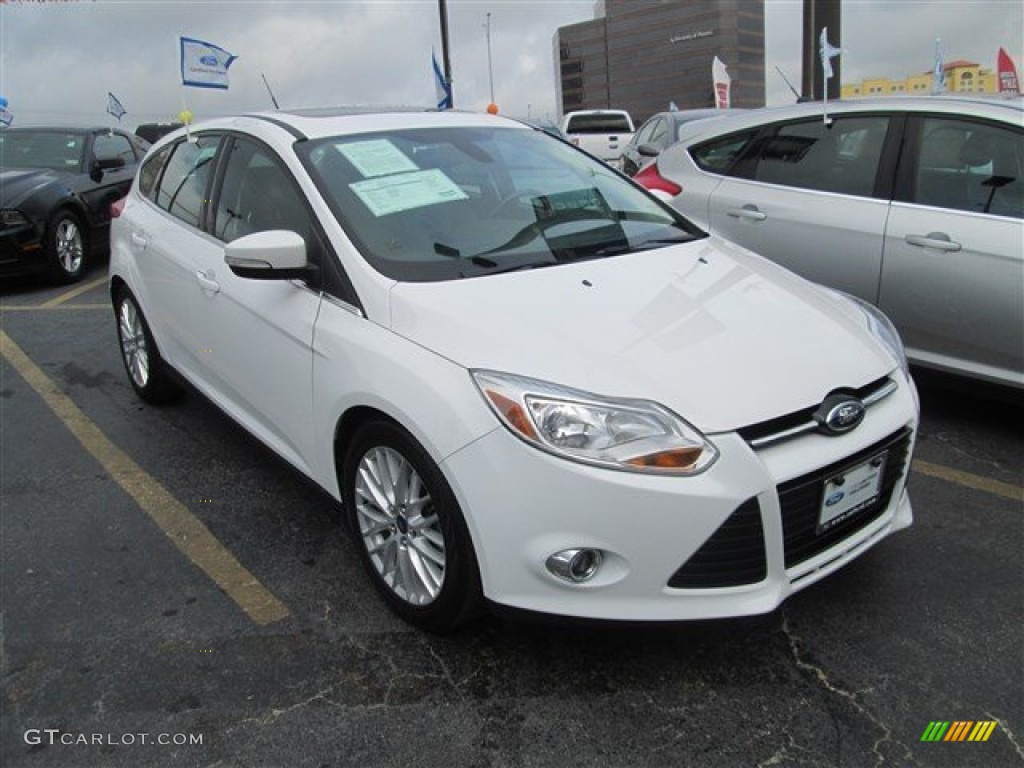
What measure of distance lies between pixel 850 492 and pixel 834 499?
0.27 ft

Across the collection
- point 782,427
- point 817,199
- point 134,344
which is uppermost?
point 817,199

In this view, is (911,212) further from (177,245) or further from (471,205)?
(177,245)

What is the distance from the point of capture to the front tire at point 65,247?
784 cm

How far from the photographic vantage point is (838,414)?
7.41 feet

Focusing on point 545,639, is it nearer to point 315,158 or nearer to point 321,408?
point 321,408

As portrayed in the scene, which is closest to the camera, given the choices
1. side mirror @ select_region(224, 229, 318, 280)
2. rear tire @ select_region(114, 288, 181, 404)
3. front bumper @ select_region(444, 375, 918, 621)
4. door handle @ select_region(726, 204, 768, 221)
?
front bumper @ select_region(444, 375, 918, 621)

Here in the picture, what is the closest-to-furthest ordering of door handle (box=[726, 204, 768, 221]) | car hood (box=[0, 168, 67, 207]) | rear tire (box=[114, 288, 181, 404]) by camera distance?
rear tire (box=[114, 288, 181, 404])
door handle (box=[726, 204, 768, 221])
car hood (box=[0, 168, 67, 207])

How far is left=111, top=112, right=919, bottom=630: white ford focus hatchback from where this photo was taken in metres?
2.10

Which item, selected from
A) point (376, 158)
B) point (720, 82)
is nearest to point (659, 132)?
point (376, 158)

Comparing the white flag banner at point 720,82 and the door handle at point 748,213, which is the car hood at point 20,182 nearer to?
the door handle at point 748,213

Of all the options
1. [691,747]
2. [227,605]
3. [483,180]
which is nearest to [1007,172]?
[483,180]

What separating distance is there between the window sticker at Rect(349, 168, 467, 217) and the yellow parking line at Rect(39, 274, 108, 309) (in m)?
5.53

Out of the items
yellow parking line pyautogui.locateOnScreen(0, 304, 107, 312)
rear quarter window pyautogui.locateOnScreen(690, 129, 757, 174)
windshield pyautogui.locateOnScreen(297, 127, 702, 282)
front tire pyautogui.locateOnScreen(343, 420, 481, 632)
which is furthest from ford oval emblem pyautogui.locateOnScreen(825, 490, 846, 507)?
yellow parking line pyautogui.locateOnScreen(0, 304, 107, 312)

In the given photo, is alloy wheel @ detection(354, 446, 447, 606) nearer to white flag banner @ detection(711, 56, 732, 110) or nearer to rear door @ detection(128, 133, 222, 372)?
rear door @ detection(128, 133, 222, 372)
